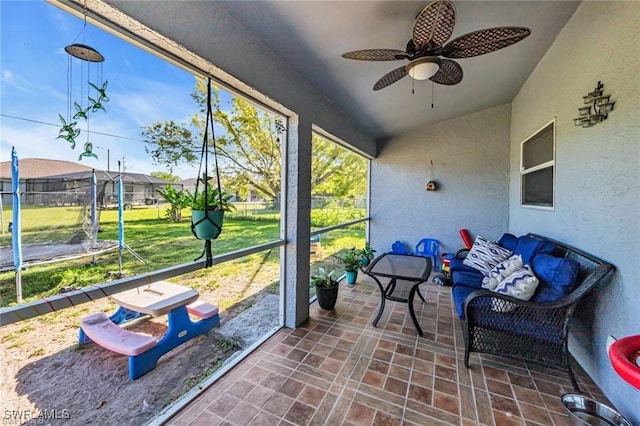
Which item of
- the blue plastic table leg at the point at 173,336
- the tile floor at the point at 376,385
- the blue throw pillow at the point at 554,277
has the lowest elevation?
the tile floor at the point at 376,385

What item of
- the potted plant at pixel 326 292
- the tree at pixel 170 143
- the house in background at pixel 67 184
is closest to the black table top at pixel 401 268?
the potted plant at pixel 326 292

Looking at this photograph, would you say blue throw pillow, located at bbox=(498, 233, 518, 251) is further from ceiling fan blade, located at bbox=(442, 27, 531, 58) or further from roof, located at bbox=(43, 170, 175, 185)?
roof, located at bbox=(43, 170, 175, 185)

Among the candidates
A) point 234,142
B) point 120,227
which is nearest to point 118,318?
point 120,227

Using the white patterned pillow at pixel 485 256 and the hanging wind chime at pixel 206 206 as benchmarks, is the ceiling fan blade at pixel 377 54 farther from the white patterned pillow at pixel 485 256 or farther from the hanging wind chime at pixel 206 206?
the white patterned pillow at pixel 485 256

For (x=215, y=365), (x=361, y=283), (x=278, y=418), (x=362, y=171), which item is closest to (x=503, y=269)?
(x=361, y=283)

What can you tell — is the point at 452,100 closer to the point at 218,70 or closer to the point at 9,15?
the point at 218,70

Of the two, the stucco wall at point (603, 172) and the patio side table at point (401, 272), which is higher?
the stucco wall at point (603, 172)

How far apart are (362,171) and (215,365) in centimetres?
416

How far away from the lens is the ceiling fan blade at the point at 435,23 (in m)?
1.33

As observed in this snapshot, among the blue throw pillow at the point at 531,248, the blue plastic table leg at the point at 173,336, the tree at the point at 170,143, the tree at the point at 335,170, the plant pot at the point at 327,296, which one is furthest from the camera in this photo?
the tree at the point at 335,170

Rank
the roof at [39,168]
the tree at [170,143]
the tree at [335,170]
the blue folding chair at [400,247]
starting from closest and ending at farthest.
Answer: the roof at [39,168] < the tree at [170,143] < the tree at [335,170] < the blue folding chair at [400,247]

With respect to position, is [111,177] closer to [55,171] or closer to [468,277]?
[55,171]

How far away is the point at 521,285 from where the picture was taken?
202cm

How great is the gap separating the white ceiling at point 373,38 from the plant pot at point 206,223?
1137mm
